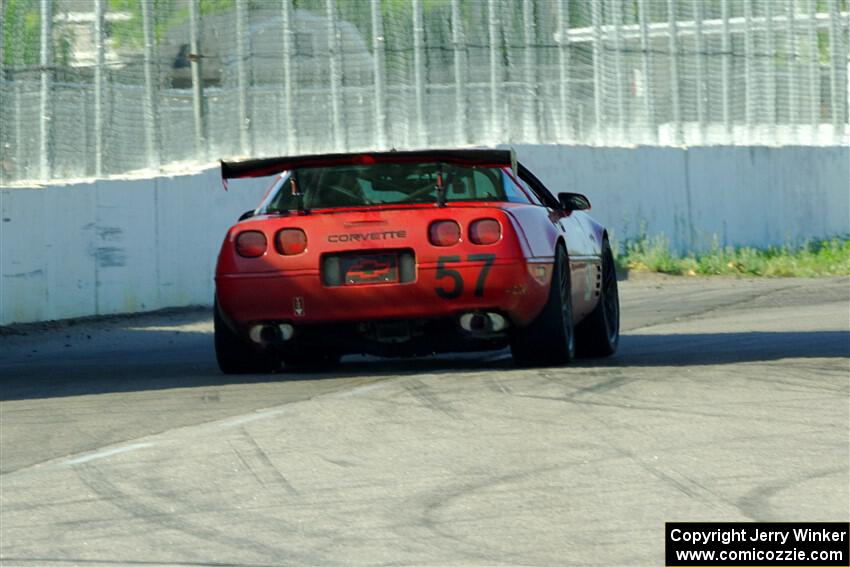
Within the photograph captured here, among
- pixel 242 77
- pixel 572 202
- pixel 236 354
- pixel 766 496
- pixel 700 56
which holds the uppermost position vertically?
pixel 700 56

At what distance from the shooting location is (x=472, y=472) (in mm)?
6605

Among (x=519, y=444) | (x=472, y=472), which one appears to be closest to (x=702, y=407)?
(x=519, y=444)

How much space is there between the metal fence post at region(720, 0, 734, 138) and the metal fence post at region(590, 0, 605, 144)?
2.30 m

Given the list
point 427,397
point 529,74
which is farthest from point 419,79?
point 427,397

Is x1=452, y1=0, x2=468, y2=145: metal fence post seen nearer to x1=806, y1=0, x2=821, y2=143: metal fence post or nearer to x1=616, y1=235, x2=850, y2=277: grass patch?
x1=616, y1=235, x2=850, y2=277: grass patch

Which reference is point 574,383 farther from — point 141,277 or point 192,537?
point 141,277

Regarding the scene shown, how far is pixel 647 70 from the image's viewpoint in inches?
972

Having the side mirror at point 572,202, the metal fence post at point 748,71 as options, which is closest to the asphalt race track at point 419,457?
the side mirror at point 572,202

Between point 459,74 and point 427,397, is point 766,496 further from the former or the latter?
point 459,74

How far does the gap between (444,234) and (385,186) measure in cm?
70

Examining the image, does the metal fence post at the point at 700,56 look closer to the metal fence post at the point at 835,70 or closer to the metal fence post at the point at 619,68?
the metal fence post at the point at 619,68

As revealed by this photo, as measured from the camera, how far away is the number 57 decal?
30.8ft

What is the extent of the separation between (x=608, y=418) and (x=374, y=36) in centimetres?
1392

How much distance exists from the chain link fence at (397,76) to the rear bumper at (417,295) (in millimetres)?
7063
